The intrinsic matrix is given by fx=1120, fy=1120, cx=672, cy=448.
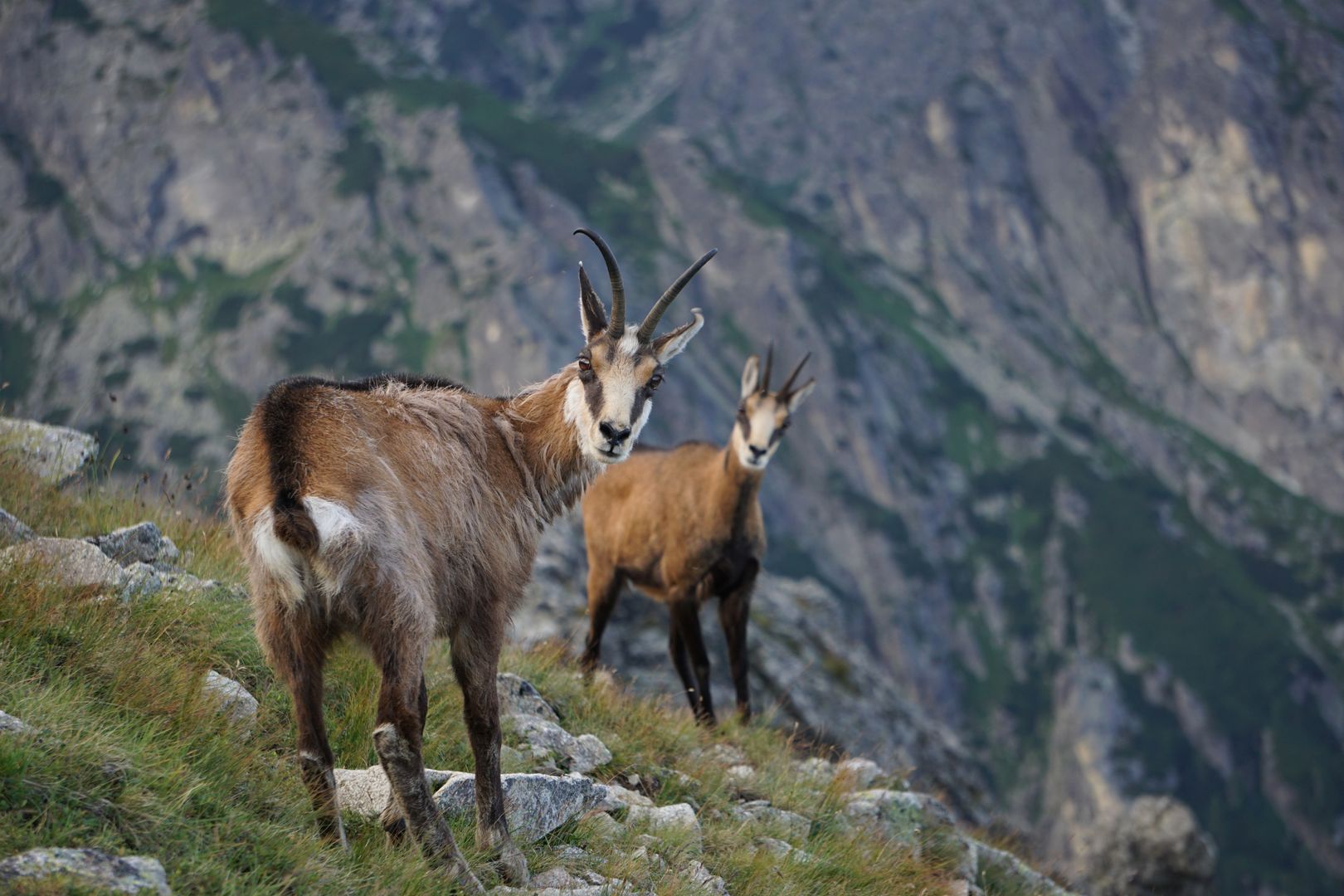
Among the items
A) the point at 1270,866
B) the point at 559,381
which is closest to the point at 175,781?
the point at 559,381

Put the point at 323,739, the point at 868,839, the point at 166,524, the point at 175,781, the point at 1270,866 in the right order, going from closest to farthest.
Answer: the point at 175,781
the point at 323,739
the point at 868,839
the point at 166,524
the point at 1270,866

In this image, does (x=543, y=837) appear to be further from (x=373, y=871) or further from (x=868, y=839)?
(x=868, y=839)

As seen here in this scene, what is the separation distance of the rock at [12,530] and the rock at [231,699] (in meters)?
2.05

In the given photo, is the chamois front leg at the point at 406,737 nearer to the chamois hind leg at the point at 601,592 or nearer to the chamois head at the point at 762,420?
the chamois hind leg at the point at 601,592

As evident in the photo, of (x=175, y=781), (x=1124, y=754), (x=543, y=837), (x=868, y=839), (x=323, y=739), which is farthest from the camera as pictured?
(x=1124, y=754)

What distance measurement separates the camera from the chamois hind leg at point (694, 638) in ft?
47.6

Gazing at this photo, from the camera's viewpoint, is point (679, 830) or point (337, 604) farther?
point (679, 830)

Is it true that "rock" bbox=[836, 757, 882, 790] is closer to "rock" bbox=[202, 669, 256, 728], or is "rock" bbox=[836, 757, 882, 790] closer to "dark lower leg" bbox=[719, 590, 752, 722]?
"dark lower leg" bbox=[719, 590, 752, 722]

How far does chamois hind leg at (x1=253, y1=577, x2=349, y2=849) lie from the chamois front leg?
367mm

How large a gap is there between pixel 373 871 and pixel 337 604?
1.41m

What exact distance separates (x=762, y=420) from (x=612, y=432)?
8.24 meters

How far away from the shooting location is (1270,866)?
165500 mm

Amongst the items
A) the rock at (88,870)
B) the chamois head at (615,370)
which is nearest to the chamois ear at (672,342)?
the chamois head at (615,370)

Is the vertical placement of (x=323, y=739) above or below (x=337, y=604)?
below
